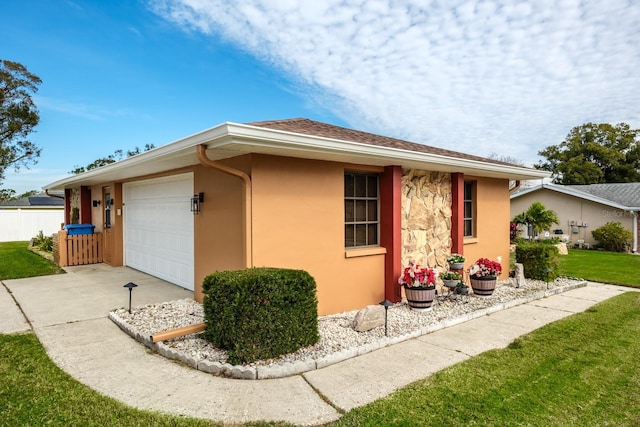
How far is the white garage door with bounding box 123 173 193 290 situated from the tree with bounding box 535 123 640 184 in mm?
34326

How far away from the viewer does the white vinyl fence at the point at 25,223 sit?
21078 mm

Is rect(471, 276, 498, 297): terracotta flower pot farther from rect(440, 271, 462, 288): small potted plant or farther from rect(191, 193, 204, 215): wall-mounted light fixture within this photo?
rect(191, 193, 204, 215): wall-mounted light fixture

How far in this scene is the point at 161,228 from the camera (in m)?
8.52

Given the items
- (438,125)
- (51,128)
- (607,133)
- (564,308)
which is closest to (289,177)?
(564,308)

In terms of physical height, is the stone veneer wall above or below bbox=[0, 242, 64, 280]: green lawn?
above

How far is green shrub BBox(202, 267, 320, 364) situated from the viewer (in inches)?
152

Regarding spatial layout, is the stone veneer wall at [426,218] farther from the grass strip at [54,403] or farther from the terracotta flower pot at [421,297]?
the grass strip at [54,403]

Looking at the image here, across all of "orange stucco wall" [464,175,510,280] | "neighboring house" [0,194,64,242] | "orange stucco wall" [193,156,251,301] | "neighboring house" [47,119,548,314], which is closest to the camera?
"neighboring house" [47,119,548,314]

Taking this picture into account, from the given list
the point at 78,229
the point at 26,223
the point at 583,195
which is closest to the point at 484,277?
the point at 78,229

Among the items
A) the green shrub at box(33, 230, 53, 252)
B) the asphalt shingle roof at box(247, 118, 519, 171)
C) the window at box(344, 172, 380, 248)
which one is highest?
the asphalt shingle roof at box(247, 118, 519, 171)

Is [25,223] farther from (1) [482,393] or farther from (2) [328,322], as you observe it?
(1) [482,393]

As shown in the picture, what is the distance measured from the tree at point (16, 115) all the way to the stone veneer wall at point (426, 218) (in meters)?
26.4

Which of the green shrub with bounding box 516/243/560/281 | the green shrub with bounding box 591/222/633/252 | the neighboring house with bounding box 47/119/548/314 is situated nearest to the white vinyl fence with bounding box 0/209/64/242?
the neighboring house with bounding box 47/119/548/314

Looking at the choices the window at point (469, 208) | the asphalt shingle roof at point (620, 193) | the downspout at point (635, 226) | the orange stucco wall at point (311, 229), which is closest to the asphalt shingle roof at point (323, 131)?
the orange stucco wall at point (311, 229)
